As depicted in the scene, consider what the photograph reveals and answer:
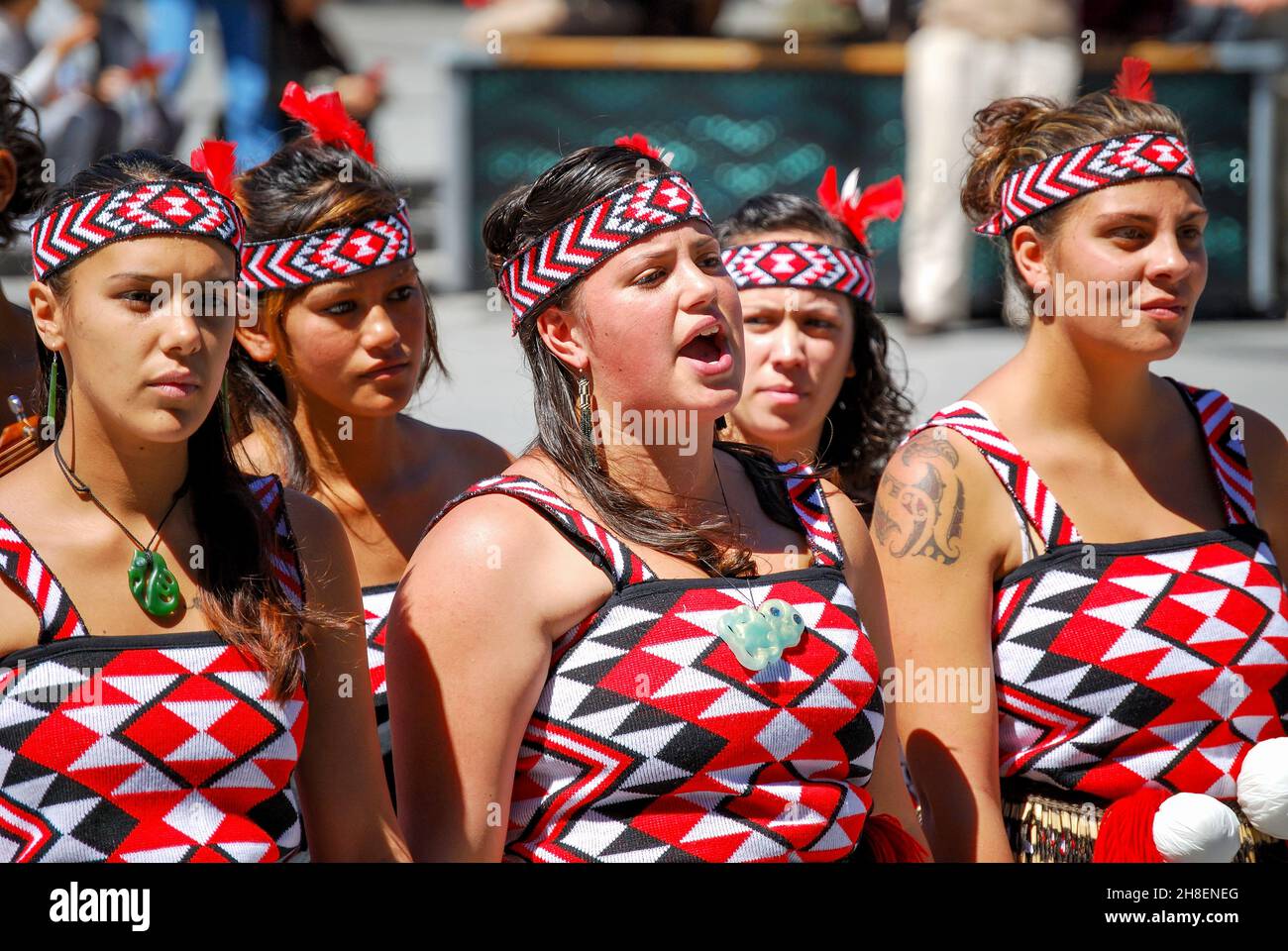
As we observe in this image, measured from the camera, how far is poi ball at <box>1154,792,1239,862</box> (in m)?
2.57

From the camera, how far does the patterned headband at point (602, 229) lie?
8.11 feet

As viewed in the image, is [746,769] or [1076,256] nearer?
[746,769]

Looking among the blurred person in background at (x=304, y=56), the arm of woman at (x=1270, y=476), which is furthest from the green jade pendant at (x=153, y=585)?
the blurred person in background at (x=304, y=56)

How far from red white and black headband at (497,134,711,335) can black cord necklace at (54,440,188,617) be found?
706 millimetres

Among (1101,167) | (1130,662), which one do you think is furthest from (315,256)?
(1130,662)

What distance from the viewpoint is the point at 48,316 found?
229 cm

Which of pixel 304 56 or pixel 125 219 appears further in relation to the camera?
pixel 304 56

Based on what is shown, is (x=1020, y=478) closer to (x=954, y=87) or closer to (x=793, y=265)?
(x=793, y=265)

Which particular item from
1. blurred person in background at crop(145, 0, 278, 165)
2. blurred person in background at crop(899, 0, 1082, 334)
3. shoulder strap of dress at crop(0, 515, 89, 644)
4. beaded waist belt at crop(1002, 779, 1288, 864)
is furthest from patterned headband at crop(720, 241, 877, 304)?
blurred person in background at crop(145, 0, 278, 165)

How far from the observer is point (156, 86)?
9141 millimetres

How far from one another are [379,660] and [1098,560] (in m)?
1.29

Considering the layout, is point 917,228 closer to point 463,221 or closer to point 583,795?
point 463,221

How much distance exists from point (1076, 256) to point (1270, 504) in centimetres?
61
